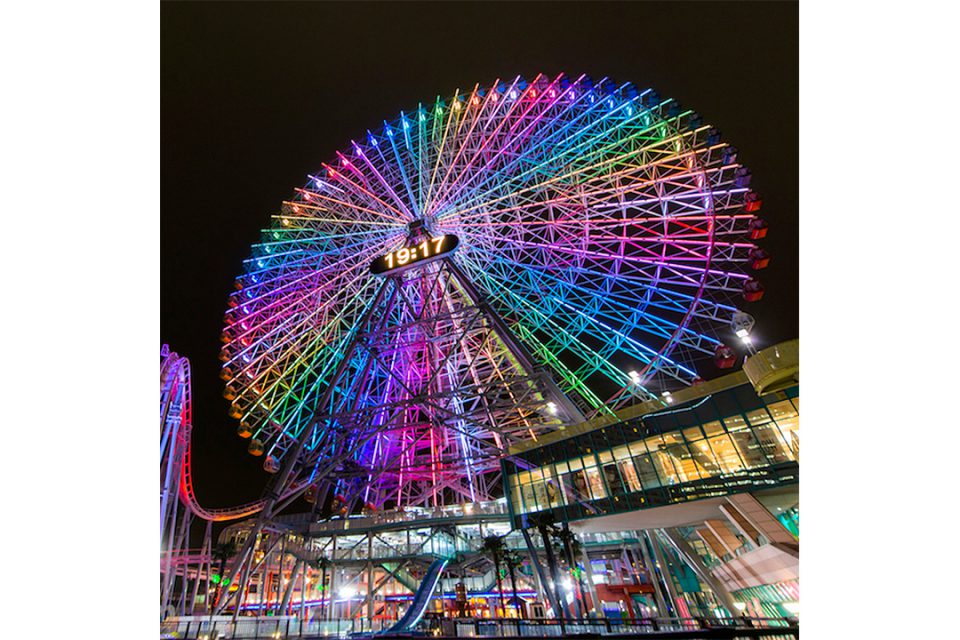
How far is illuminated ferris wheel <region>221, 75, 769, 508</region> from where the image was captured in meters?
23.6

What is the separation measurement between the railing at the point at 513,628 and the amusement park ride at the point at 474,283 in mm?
6343

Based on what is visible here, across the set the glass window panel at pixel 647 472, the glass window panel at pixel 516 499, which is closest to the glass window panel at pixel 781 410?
the glass window panel at pixel 647 472

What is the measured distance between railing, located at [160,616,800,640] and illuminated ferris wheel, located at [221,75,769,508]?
9.68 metres

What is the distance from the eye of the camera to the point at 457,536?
32469 mm

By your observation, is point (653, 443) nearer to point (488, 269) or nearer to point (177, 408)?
point (488, 269)

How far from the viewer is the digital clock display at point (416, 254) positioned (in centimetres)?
2567

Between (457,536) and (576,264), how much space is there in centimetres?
1825

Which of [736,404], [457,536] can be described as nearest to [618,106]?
[736,404]

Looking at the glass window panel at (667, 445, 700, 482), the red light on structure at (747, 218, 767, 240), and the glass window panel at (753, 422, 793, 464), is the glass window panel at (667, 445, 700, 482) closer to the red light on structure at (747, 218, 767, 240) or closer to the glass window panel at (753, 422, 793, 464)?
the glass window panel at (753, 422, 793, 464)

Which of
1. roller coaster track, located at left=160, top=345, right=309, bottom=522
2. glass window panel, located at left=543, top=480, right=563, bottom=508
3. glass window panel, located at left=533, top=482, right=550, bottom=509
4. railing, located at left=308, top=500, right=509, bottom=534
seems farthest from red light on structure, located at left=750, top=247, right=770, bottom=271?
roller coaster track, located at left=160, top=345, right=309, bottom=522

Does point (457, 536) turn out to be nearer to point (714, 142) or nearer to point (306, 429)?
point (306, 429)

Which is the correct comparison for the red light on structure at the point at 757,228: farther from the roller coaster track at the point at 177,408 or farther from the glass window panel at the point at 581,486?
the roller coaster track at the point at 177,408

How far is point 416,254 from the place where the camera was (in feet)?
85.4
